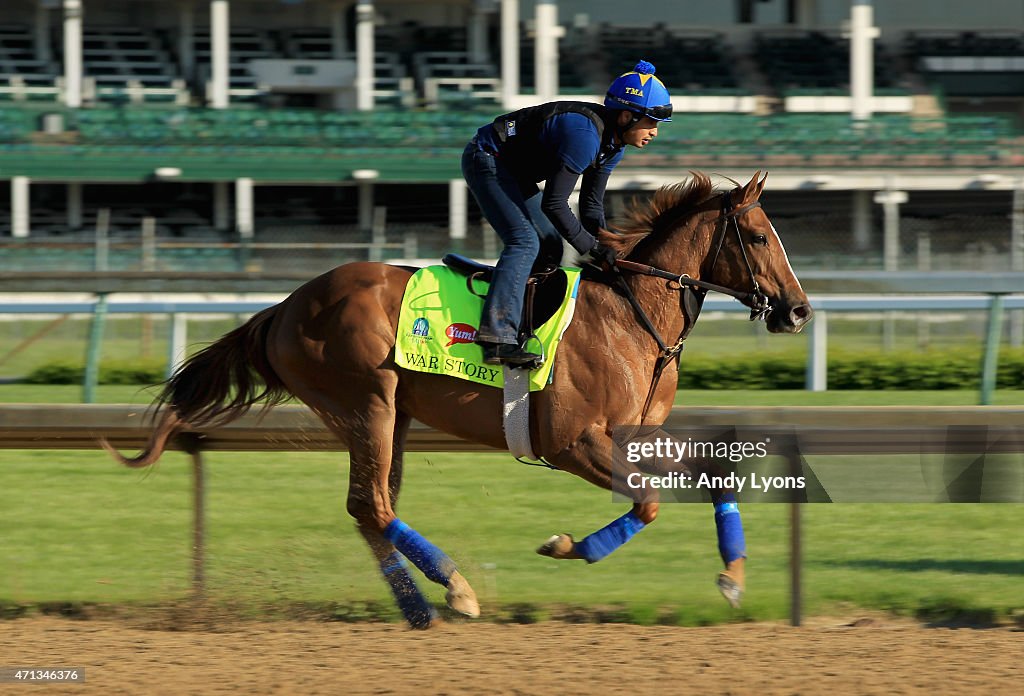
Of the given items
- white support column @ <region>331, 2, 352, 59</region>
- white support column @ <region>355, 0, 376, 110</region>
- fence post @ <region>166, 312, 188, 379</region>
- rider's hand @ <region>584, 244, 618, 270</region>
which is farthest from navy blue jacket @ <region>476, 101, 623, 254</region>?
white support column @ <region>331, 2, 352, 59</region>

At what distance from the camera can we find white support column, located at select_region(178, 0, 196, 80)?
25.8 meters

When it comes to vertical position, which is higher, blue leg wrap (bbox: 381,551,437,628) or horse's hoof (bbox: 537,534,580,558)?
horse's hoof (bbox: 537,534,580,558)

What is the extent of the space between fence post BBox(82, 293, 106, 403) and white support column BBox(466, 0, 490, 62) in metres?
18.3

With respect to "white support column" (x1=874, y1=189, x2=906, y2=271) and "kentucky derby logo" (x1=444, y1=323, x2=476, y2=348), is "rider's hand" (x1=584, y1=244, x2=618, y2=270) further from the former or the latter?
"white support column" (x1=874, y1=189, x2=906, y2=271)

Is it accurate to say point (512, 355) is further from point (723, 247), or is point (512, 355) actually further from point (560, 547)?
point (723, 247)

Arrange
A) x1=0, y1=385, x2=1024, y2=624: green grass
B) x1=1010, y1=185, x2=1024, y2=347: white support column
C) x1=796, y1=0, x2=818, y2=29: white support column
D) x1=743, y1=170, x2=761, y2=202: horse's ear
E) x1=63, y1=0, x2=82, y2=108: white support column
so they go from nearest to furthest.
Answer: x1=743, y1=170, x2=761, y2=202: horse's ear, x1=0, y1=385, x2=1024, y2=624: green grass, x1=1010, y1=185, x2=1024, y2=347: white support column, x1=63, y1=0, x2=82, y2=108: white support column, x1=796, y1=0, x2=818, y2=29: white support column

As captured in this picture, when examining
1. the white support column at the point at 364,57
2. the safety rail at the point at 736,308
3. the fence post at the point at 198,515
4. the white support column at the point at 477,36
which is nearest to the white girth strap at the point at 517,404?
the fence post at the point at 198,515

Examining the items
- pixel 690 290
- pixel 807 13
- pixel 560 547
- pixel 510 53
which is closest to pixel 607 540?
pixel 560 547

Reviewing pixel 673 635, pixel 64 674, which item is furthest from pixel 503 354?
pixel 64 674

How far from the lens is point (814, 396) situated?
9.17m

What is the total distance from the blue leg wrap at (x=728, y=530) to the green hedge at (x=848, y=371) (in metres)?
5.19

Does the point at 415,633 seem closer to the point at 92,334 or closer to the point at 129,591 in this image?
the point at 129,591

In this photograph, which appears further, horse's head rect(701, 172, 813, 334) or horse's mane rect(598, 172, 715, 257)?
horse's mane rect(598, 172, 715, 257)

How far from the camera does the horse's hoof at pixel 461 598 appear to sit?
445cm
